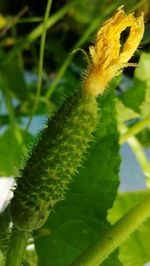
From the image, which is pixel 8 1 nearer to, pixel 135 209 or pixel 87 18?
pixel 87 18

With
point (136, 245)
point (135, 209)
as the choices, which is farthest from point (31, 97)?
point (135, 209)

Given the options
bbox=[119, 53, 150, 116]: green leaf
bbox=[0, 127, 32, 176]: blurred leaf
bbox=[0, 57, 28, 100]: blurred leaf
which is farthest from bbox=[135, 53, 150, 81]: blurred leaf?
bbox=[0, 57, 28, 100]: blurred leaf

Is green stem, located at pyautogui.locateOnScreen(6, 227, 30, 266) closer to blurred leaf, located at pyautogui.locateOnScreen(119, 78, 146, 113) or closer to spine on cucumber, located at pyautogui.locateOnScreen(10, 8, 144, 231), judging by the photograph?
spine on cucumber, located at pyautogui.locateOnScreen(10, 8, 144, 231)

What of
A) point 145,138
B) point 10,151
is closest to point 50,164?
point 10,151

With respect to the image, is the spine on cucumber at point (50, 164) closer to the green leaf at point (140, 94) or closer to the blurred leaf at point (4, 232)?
the blurred leaf at point (4, 232)

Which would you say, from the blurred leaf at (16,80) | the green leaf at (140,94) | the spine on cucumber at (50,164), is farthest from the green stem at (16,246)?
the blurred leaf at (16,80)

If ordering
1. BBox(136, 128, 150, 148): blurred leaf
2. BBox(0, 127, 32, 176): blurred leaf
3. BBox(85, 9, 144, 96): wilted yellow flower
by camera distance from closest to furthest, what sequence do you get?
BBox(85, 9, 144, 96): wilted yellow flower, BBox(0, 127, 32, 176): blurred leaf, BBox(136, 128, 150, 148): blurred leaf

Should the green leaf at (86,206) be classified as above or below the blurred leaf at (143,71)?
below

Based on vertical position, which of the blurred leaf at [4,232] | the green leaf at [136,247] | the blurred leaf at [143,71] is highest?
the blurred leaf at [143,71]
